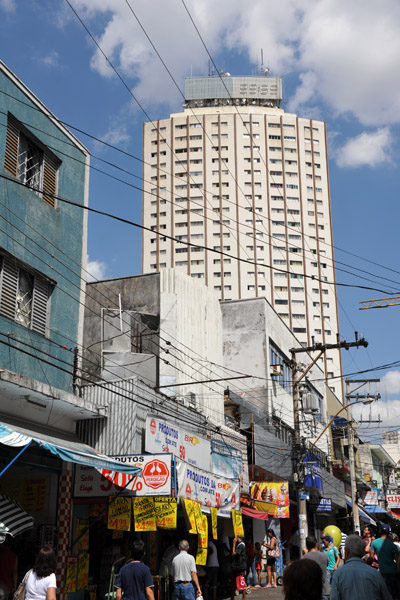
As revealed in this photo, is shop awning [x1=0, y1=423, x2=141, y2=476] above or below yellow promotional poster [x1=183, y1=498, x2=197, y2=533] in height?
above

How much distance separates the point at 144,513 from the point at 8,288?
5.46m

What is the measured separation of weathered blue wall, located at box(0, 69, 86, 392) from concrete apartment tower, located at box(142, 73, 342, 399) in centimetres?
7342

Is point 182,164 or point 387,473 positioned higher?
point 182,164

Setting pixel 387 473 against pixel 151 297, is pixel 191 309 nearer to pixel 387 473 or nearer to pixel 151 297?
pixel 151 297

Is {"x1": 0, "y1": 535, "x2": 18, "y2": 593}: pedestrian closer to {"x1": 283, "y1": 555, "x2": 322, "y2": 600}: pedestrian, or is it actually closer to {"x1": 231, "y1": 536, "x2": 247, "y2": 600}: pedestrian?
{"x1": 283, "y1": 555, "x2": 322, "y2": 600}: pedestrian

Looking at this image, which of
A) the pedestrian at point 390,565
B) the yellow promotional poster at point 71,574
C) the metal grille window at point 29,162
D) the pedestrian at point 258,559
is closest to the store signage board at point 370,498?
the pedestrian at point 258,559

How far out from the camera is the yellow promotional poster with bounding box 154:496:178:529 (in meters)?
13.4

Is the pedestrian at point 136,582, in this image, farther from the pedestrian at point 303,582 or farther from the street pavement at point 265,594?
the street pavement at point 265,594

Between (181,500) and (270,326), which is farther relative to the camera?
(270,326)

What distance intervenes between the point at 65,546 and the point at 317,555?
6.17 metres

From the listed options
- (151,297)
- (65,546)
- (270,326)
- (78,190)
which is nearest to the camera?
(65,546)

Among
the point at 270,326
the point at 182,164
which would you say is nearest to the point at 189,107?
the point at 182,164

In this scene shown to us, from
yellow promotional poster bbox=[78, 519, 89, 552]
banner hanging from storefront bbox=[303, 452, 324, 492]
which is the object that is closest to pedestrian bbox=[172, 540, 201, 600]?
yellow promotional poster bbox=[78, 519, 89, 552]

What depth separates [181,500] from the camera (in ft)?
46.9
